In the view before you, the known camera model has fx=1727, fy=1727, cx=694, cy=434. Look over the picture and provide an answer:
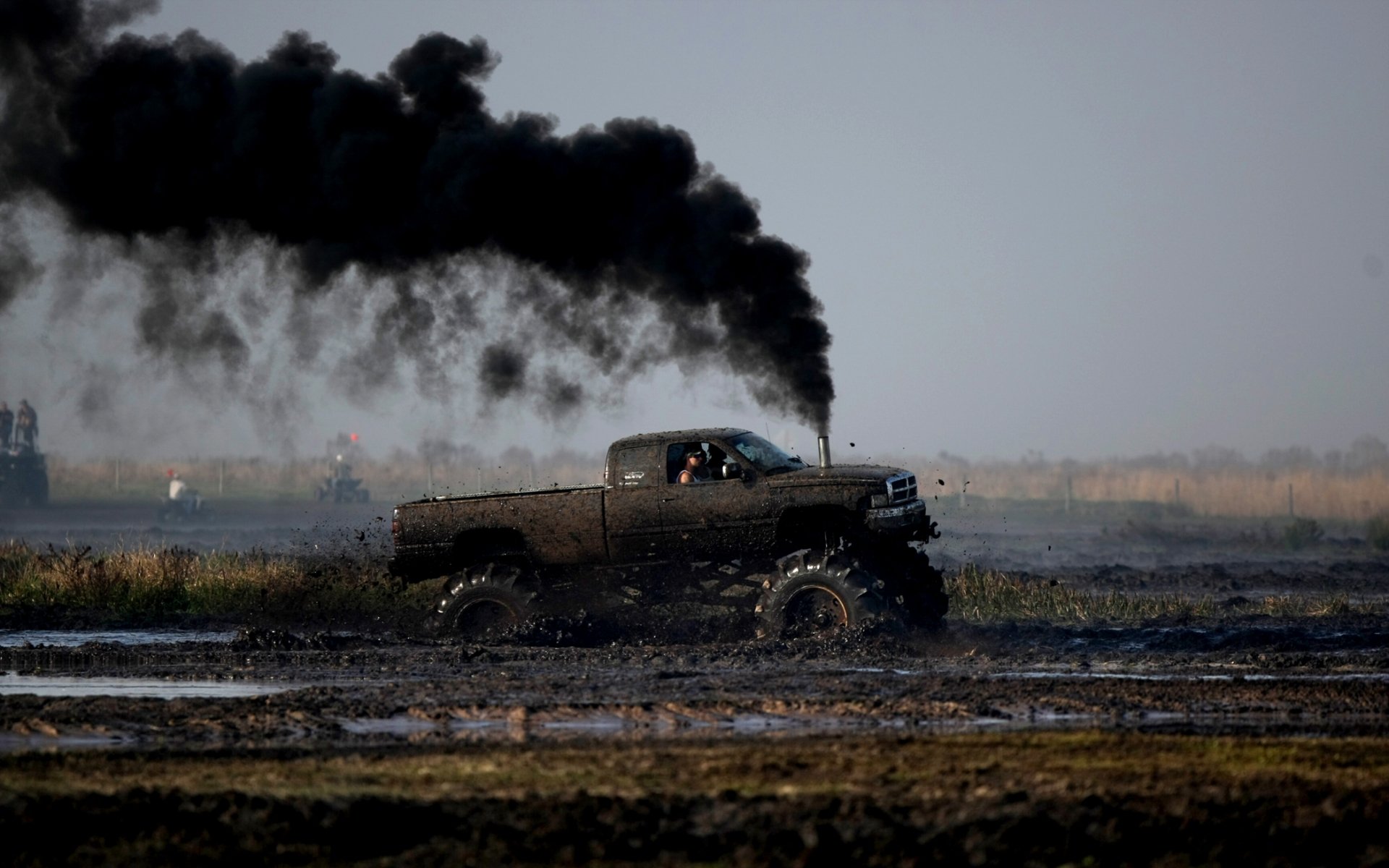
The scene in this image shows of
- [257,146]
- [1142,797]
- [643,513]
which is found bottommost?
[1142,797]

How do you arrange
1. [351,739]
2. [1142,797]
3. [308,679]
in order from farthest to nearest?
1. [308,679]
2. [351,739]
3. [1142,797]

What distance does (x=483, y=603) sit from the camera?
62.3 ft

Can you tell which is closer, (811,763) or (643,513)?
(811,763)

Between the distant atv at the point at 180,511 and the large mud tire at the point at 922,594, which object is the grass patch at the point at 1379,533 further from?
the distant atv at the point at 180,511

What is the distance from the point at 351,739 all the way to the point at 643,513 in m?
7.47

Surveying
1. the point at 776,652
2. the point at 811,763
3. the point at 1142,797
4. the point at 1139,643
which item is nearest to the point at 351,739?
the point at 811,763

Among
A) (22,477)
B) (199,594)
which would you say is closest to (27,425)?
(22,477)

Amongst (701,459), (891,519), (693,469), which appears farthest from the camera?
(701,459)

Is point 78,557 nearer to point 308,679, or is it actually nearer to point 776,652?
point 308,679

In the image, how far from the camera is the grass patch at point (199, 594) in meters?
22.4

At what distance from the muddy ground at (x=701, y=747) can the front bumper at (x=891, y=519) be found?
3.71ft

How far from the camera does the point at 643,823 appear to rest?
320 inches

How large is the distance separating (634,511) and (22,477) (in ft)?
155

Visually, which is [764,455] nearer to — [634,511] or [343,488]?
[634,511]
